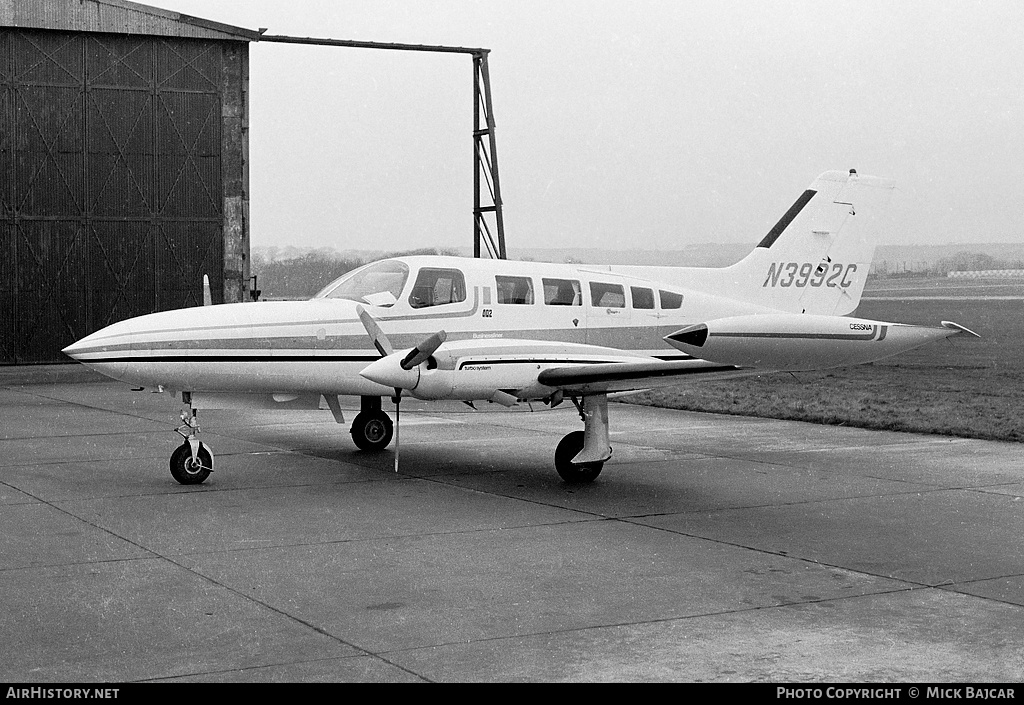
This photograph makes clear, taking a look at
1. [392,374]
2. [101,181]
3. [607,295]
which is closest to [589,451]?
[607,295]

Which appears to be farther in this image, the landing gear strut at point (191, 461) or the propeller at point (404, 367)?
the landing gear strut at point (191, 461)

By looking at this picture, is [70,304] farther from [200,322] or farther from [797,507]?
[797,507]

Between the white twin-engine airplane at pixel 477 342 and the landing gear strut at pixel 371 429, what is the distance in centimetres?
2

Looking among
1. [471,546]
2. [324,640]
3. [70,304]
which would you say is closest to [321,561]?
[471,546]

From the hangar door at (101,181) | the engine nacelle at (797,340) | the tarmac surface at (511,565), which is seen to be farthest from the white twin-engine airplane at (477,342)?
the hangar door at (101,181)

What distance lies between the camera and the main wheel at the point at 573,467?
12422 millimetres

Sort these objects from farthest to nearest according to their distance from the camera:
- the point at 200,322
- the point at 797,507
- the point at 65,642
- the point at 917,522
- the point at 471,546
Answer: the point at 200,322, the point at 797,507, the point at 917,522, the point at 471,546, the point at 65,642

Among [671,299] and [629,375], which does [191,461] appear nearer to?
[629,375]

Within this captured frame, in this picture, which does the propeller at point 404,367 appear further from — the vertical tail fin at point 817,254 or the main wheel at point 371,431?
the vertical tail fin at point 817,254

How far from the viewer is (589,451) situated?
40.7 ft

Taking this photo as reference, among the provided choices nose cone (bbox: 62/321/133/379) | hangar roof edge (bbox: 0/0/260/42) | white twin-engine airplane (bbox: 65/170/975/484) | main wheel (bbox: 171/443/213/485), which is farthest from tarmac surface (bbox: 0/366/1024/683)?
hangar roof edge (bbox: 0/0/260/42)

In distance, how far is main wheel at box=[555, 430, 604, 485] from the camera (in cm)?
1242

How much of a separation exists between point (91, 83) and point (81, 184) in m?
2.77

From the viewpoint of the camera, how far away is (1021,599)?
7.37 metres
